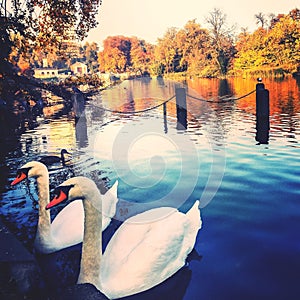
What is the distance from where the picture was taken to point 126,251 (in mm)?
2830

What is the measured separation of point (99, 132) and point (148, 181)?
549cm

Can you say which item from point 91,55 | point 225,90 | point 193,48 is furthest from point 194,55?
point 225,90

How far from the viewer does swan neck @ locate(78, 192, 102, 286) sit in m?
2.66

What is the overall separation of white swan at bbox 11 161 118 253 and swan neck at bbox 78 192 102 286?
876mm

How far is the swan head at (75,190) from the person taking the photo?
2658 millimetres

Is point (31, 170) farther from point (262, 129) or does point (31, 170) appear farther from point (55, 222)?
point (262, 129)

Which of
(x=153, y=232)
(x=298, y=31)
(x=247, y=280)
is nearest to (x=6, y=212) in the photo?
(x=153, y=232)

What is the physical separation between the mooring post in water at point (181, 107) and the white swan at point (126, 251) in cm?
603

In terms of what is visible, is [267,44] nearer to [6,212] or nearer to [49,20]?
[49,20]

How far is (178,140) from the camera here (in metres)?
8.45

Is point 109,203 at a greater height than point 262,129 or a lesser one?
lesser

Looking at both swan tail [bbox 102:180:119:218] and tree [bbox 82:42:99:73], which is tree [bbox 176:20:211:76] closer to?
tree [bbox 82:42:99:73]

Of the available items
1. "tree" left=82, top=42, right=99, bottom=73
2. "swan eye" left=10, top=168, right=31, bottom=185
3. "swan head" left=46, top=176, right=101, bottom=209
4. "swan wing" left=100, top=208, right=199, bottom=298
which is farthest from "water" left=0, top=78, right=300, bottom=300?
"tree" left=82, top=42, right=99, bottom=73

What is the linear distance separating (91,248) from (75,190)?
473mm
